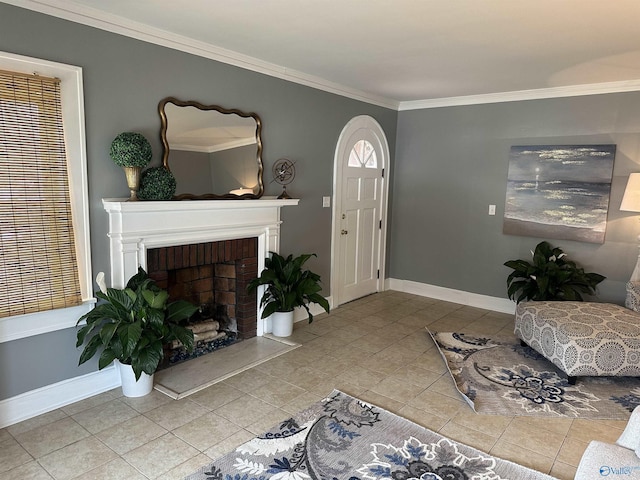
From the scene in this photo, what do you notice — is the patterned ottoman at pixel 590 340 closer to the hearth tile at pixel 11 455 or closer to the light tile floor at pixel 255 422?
the light tile floor at pixel 255 422

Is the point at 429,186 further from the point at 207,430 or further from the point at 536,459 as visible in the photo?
the point at 207,430

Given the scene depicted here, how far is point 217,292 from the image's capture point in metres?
3.99

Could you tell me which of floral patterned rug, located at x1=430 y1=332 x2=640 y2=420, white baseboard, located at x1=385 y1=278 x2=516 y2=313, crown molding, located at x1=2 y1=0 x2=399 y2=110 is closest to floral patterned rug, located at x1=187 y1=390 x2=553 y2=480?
floral patterned rug, located at x1=430 y1=332 x2=640 y2=420

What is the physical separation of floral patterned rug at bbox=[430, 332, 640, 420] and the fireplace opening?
1746 mm

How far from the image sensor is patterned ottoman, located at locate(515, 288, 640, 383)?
2.99m

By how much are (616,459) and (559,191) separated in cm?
329

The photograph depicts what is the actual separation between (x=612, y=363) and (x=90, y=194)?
3.64 meters

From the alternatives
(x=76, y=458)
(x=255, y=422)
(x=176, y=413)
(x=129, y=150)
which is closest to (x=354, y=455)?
(x=255, y=422)

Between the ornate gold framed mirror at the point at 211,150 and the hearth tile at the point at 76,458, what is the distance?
1.67 metres

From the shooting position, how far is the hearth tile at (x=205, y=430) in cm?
236

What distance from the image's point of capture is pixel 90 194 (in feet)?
8.85

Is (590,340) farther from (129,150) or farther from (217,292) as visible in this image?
(129,150)

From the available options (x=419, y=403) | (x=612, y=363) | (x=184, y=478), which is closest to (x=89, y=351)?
(x=184, y=478)

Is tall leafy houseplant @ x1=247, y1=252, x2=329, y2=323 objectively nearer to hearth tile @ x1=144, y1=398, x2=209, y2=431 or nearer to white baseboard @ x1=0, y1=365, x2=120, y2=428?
hearth tile @ x1=144, y1=398, x2=209, y2=431
